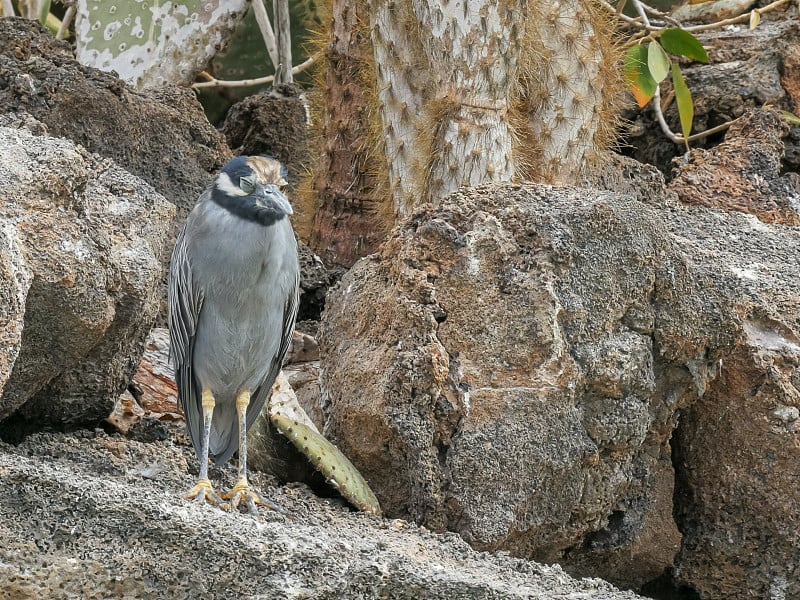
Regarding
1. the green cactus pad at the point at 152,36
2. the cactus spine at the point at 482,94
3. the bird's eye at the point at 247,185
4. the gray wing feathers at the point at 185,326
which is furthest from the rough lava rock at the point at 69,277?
the green cactus pad at the point at 152,36

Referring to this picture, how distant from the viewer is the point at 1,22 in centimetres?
524

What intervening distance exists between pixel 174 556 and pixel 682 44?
12.5 feet

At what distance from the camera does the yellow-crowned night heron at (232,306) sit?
12.1ft

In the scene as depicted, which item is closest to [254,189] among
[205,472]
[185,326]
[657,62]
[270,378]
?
[185,326]

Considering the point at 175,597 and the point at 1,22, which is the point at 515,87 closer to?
the point at 1,22

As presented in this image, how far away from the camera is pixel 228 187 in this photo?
147 inches

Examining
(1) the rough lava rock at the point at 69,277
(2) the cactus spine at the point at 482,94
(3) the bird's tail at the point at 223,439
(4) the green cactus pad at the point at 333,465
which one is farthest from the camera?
(2) the cactus spine at the point at 482,94

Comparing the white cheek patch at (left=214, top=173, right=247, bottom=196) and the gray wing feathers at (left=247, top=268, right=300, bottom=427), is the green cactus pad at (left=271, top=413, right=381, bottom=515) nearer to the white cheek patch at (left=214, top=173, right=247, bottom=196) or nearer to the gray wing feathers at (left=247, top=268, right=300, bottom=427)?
the gray wing feathers at (left=247, top=268, right=300, bottom=427)

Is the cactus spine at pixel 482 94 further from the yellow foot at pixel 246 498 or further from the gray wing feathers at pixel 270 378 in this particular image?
the yellow foot at pixel 246 498

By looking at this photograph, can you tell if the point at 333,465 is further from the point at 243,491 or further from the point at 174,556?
the point at 174,556

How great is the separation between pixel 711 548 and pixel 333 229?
2.32 metres

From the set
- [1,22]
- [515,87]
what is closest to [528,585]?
[515,87]

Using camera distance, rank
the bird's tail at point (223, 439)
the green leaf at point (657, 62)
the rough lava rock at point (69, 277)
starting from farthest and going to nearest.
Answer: the green leaf at point (657, 62) → the bird's tail at point (223, 439) → the rough lava rock at point (69, 277)

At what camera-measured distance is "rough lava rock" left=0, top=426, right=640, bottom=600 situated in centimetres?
285
